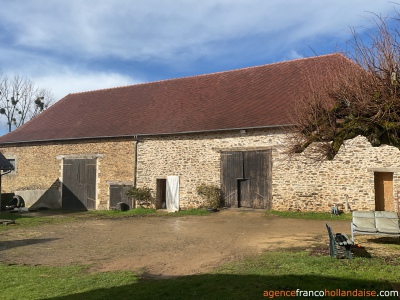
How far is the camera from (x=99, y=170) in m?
18.2

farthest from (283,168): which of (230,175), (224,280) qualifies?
(224,280)

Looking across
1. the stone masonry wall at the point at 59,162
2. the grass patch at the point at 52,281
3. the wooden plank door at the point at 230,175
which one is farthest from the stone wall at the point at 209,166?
the grass patch at the point at 52,281

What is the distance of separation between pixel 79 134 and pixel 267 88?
10.3 m

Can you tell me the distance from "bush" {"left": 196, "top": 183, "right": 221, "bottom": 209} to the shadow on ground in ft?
32.9

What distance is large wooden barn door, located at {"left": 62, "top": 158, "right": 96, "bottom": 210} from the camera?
1850 cm

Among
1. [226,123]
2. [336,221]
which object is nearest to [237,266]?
[336,221]

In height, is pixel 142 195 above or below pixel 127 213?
above

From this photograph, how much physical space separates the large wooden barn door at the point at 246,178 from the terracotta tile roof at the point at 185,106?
1362mm

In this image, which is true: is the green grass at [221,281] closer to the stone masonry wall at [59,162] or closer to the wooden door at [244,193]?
the wooden door at [244,193]

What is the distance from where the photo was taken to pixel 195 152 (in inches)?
633

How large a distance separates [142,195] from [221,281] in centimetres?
1215

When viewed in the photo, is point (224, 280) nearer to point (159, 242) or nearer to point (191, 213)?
point (159, 242)

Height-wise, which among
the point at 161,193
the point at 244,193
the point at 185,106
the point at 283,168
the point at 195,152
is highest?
the point at 185,106

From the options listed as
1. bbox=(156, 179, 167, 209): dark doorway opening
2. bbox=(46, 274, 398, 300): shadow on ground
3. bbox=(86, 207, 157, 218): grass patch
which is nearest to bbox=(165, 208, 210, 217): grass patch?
bbox=(86, 207, 157, 218): grass patch
